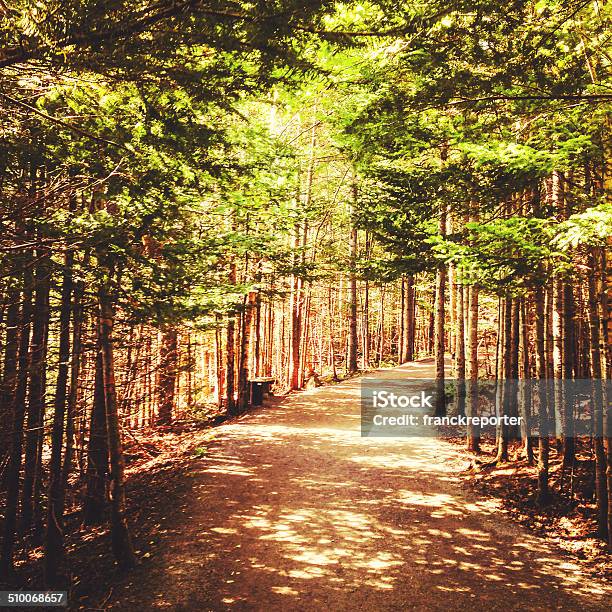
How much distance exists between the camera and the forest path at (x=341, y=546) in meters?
5.06

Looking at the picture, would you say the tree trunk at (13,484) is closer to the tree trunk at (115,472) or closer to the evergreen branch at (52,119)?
the tree trunk at (115,472)

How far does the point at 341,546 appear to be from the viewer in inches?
243

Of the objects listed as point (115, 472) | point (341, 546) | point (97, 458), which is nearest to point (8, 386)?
point (115, 472)

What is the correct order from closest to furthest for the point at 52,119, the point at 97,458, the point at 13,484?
the point at 52,119 < the point at 13,484 < the point at 97,458

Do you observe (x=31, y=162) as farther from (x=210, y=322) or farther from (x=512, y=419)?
(x=512, y=419)

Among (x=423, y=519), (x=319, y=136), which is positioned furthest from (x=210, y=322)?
(x=319, y=136)

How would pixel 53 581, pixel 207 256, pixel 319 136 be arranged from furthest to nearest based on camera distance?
Answer: pixel 319 136
pixel 207 256
pixel 53 581

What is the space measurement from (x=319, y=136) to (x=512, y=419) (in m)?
14.2

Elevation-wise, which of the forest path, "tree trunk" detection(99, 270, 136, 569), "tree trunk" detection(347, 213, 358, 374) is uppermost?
"tree trunk" detection(347, 213, 358, 374)

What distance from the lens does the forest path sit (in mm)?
5059

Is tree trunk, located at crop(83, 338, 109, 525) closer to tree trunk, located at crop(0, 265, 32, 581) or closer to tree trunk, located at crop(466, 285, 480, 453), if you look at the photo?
tree trunk, located at crop(0, 265, 32, 581)

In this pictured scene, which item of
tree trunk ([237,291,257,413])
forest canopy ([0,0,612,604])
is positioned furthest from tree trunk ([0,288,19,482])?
tree trunk ([237,291,257,413])

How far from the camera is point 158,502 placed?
7941mm

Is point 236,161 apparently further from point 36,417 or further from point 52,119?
point 36,417
